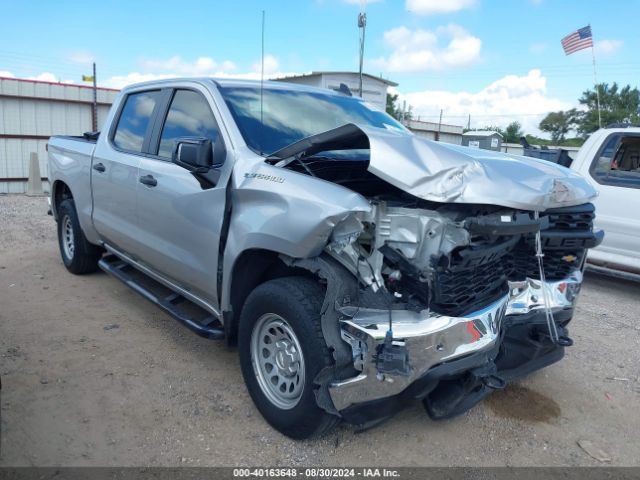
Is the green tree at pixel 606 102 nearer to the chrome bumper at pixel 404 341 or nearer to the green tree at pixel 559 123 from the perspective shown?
the green tree at pixel 559 123

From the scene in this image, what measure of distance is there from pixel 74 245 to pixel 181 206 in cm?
272

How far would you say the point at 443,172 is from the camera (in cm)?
258

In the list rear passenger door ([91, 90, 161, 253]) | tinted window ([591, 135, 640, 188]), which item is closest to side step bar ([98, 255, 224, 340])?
rear passenger door ([91, 90, 161, 253])

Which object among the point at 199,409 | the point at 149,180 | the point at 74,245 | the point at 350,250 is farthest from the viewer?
the point at 74,245

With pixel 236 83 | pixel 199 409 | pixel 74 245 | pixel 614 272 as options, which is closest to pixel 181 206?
pixel 236 83

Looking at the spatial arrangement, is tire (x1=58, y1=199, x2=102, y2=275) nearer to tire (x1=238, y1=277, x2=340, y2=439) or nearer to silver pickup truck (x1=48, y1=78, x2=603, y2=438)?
silver pickup truck (x1=48, y1=78, x2=603, y2=438)

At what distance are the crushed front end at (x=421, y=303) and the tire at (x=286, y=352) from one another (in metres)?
0.18

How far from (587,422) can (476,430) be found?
79 centimetres

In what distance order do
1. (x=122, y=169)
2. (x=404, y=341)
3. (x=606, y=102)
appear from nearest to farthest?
(x=404, y=341) < (x=122, y=169) < (x=606, y=102)

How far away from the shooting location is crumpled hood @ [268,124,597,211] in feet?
8.39

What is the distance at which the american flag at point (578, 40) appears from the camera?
8.91m

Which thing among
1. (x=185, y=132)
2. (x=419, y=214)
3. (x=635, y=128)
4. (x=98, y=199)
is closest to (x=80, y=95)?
(x=98, y=199)

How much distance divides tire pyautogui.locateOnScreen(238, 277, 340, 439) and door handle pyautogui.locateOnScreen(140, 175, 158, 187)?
1434 millimetres

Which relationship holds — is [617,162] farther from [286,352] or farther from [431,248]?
[286,352]
